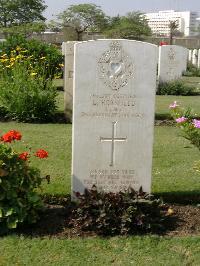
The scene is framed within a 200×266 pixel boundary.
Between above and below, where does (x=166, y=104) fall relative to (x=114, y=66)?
below

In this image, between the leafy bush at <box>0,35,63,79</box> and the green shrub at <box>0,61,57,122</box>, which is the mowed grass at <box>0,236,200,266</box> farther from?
the leafy bush at <box>0,35,63,79</box>

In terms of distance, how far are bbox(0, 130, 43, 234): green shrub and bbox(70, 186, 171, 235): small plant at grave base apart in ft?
1.24

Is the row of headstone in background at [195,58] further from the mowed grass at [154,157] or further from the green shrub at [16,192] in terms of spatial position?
the green shrub at [16,192]

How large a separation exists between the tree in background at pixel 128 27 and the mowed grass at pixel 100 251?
37219mm

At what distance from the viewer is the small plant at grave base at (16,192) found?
4055 mm

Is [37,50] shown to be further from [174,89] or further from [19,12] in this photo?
[19,12]

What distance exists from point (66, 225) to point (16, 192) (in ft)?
1.76

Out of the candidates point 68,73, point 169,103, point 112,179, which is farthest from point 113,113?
point 169,103

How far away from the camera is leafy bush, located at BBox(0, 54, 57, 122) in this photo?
367 inches

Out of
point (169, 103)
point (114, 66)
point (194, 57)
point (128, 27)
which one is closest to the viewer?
point (114, 66)

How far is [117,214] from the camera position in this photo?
4246 millimetres

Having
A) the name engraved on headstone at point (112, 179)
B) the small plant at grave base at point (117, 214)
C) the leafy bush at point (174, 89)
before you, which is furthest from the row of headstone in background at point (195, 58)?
the small plant at grave base at point (117, 214)

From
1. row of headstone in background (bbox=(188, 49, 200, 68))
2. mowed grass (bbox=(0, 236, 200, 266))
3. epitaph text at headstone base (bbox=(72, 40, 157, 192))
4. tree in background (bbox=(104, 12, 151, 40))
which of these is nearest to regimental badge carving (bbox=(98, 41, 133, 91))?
epitaph text at headstone base (bbox=(72, 40, 157, 192))

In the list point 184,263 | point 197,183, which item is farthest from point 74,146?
point 197,183
